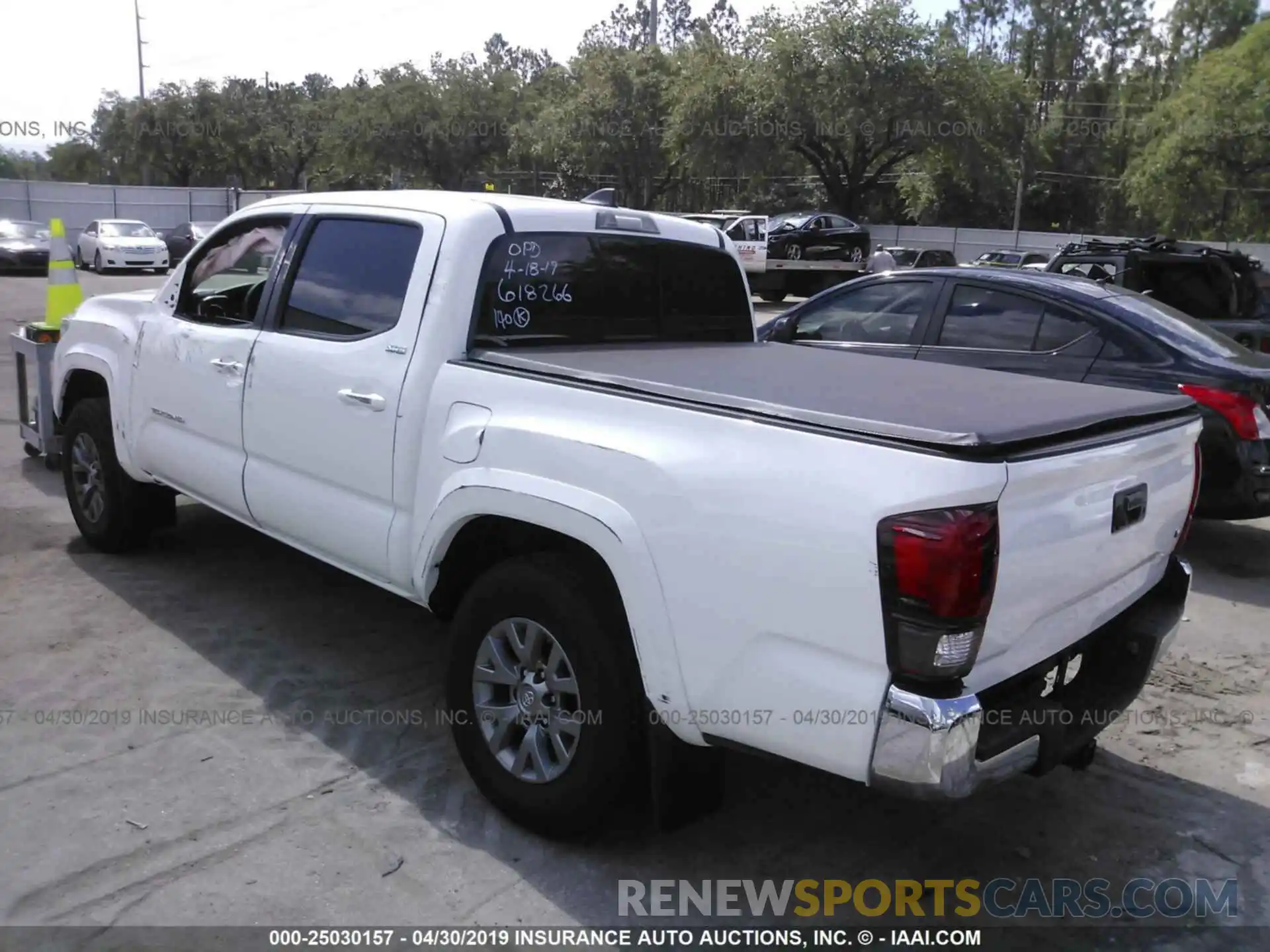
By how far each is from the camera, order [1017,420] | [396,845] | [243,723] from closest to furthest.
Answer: [1017,420] → [396,845] → [243,723]

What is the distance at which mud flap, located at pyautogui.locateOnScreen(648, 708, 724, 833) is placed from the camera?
3143 millimetres

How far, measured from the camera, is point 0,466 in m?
7.81

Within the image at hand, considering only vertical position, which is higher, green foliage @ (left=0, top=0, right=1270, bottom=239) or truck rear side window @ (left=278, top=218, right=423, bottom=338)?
green foliage @ (left=0, top=0, right=1270, bottom=239)

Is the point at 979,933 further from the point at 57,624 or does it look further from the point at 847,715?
the point at 57,624

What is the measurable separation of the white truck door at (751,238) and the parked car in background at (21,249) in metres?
15.3

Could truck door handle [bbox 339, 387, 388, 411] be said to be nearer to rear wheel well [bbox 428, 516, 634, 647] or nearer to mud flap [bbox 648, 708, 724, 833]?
rear wheel well [bbox 428, 516, 634, 647]

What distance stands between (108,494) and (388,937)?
11.7 ft

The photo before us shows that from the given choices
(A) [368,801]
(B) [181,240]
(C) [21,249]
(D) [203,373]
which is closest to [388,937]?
(A) [368,801]

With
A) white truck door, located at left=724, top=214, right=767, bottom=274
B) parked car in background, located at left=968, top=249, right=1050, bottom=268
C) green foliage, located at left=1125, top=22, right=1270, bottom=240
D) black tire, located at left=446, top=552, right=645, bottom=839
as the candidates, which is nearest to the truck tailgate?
black tire, located at left=446, top=552, right=645, bottom=839

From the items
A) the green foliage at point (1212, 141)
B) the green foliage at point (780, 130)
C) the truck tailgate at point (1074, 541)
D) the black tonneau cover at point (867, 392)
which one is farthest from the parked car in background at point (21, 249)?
the green foliage at point (1212, 141)

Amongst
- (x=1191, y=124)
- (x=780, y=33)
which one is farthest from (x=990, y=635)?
(x=1191, y=124)

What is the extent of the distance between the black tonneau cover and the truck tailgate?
0.31 feet

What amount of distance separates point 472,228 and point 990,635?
2267 millimetres

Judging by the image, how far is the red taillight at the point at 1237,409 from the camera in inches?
246
